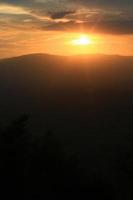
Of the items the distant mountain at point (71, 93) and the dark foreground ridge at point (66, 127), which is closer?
the dark foreground ridge at point (66, 127)

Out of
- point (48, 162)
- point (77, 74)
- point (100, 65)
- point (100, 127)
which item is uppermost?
point (100, 65)

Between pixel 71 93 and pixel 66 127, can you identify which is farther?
pixel 71 93

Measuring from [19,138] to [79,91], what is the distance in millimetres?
92509

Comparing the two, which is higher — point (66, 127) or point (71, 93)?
point (71, 93)

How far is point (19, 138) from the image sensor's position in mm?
20781

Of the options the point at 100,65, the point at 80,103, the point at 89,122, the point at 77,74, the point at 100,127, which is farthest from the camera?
the point at 100,65

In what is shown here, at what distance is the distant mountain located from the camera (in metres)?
84.7

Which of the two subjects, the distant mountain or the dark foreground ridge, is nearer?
the dark foreground ridge

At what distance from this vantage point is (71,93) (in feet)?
367

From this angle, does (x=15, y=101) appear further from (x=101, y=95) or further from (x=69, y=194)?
(x=69, y=194)

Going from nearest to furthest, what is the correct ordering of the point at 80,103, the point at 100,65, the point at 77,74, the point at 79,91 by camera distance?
1. the point at 80,103
2. the point at 79,91
3. the point at 77,74
4. the point at 100,65

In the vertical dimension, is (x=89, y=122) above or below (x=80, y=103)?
below

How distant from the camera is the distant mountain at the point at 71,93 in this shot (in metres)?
84.7

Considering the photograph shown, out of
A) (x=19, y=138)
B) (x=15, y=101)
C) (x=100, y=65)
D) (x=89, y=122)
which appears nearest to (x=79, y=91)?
(x=15, y=101)
